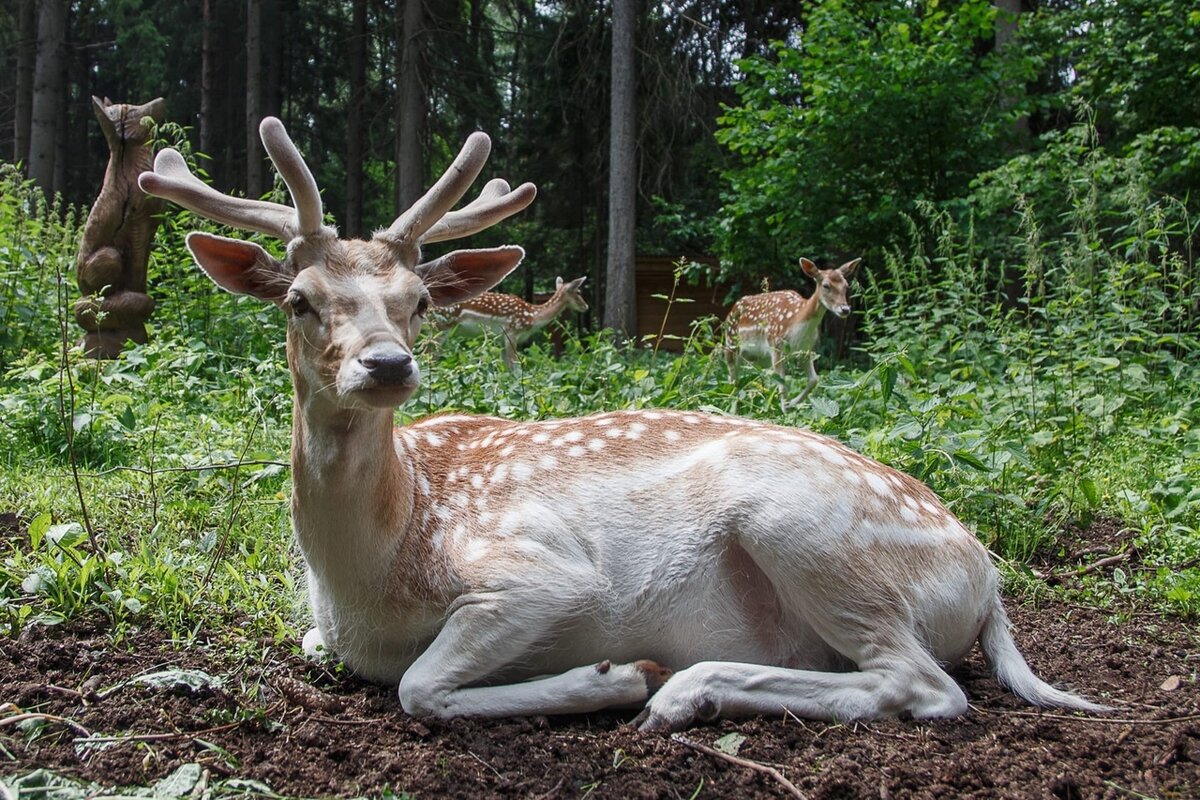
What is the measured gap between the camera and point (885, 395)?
4867mm

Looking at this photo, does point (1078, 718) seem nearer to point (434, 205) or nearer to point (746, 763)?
point (746, 763)

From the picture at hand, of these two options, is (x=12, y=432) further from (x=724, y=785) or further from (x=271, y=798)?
(x=724, y=785)

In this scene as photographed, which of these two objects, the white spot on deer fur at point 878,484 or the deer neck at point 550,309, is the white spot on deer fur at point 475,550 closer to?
the white spot on deer fur at point 878,484

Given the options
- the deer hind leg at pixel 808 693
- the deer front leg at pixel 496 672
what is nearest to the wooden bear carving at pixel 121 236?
the deer front leg at pixel 496 672

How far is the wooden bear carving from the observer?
Answer: 22.6ft

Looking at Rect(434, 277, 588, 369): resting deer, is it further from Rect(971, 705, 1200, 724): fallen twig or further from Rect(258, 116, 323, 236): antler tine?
Rect(971, 705, 1200, 724): fallen twig

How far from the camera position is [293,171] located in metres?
2.90

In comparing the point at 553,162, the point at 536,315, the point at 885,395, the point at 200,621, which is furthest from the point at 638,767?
the point at 553,162

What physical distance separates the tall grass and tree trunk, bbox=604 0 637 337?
29.6 feet

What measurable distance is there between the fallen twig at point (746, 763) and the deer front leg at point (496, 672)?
0.93 feet

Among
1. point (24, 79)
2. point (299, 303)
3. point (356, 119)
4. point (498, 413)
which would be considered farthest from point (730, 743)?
point (24, 79)

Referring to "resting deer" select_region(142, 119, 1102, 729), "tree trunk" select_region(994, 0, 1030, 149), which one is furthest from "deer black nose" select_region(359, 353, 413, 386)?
"tree trunk" select_region(994, 0, 1030, 149)

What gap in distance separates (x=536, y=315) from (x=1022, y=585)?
1322 centimetres

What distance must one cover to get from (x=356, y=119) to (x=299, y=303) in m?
19.4
